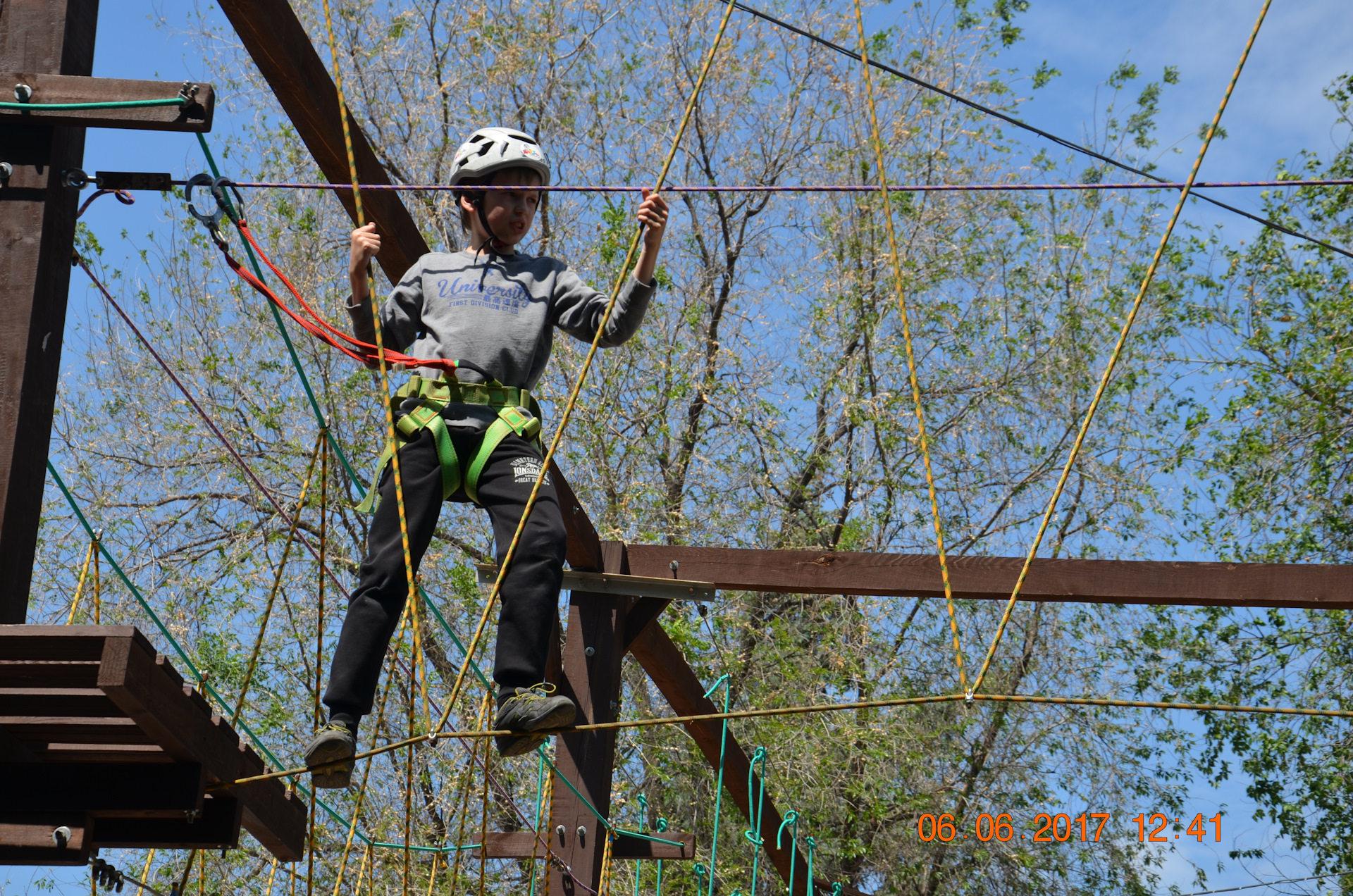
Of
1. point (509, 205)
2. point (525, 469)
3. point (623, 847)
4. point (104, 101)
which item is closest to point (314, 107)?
point (509, 205)

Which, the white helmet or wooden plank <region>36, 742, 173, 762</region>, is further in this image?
the white helmet

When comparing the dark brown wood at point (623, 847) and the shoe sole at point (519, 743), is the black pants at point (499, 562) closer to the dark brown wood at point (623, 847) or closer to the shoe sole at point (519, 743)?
the shoe sole at point (519, 743)

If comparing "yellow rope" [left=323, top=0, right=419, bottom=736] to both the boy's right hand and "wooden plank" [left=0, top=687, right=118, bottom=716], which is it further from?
"wooden plank" [left=0, top=687, right=118, bottom=716]

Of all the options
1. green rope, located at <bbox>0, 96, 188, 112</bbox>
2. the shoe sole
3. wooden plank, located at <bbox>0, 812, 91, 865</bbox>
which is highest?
green rope, located at <bbox>0, 96, 188, 112</bbox>

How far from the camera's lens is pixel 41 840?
109 inches

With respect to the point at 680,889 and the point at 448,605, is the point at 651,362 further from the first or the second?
the point at 680,889

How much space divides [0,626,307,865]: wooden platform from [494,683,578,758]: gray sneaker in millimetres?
589

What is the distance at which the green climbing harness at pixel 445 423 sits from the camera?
326cm

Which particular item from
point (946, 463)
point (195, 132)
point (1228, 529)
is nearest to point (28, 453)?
point (195, 132)

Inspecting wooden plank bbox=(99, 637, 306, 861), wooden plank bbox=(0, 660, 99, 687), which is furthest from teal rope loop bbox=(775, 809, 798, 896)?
wooden plank bbox=(0, 660, 99, 687)

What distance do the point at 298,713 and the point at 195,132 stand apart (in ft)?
30.2

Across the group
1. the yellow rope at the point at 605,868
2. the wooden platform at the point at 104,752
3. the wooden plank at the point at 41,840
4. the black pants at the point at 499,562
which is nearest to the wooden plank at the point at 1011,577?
the yellow rope at the point at 605,868

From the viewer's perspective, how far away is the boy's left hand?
3271 millimetres
